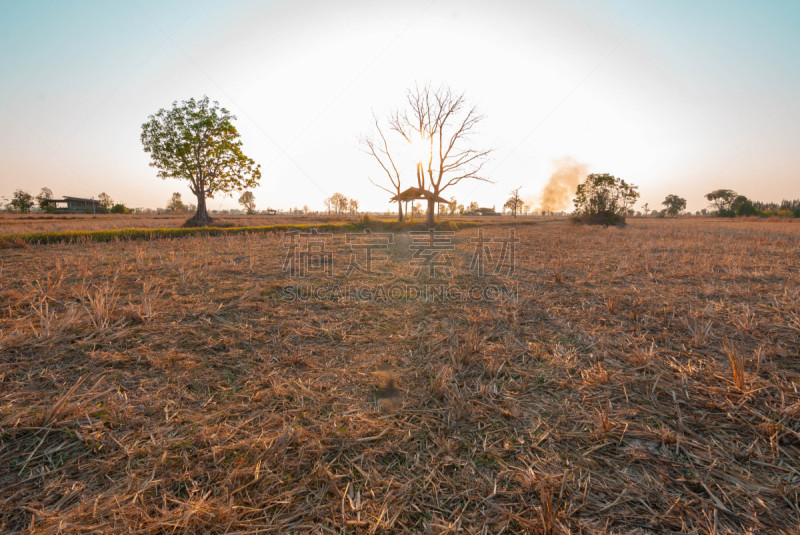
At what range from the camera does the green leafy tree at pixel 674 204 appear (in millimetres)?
93375

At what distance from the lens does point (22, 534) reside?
47.2 inches

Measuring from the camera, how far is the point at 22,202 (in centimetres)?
6219

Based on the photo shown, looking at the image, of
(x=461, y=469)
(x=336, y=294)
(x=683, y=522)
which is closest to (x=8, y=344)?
(x=336, y=294)

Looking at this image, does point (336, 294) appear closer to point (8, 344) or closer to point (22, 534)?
point (8, 344)

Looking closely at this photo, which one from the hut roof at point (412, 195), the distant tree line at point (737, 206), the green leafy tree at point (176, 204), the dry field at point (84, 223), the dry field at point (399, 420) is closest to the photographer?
the dry field at point (399, 420)

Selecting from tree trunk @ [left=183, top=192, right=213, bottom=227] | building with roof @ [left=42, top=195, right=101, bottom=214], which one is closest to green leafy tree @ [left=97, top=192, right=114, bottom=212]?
building with roof @ [left=42, top=195, right=101, bottom=214]

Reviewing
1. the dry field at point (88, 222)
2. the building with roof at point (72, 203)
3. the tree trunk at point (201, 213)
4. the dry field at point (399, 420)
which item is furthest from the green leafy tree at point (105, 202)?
the dry field at point (399, 420)

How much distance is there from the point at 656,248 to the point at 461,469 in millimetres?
11150

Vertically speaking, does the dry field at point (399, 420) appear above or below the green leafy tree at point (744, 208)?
below

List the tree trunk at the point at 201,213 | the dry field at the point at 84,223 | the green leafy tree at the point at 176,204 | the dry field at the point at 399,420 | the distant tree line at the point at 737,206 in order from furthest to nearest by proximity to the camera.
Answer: the green leafy tree at the point at 176,204 → the distant tree line at the point at 737,206 → the tree trunk at the point at 201,213 → the dry field at the point at 84,223 → the dry field at the point at 399,420

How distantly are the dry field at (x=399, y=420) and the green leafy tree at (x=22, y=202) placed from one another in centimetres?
9436

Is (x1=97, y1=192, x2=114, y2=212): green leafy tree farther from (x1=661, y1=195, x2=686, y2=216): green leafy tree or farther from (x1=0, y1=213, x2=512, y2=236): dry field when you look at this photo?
(x1=661, y1=195, x2=686, y2=216): green leafy tree

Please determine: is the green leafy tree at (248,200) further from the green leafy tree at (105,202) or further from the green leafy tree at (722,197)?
the green leafy tree at (722,197)

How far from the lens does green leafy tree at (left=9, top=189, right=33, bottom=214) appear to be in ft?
204
